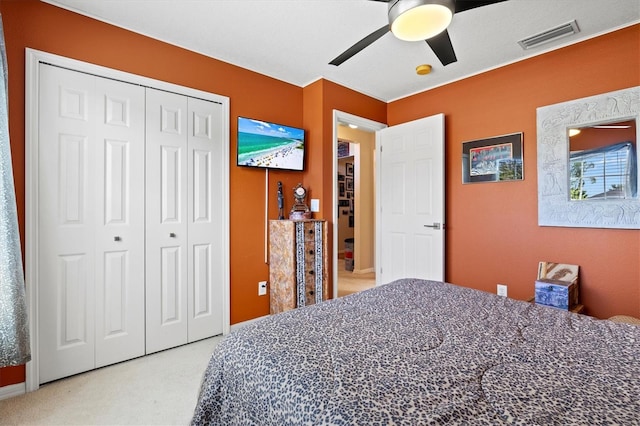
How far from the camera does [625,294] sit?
2354mm

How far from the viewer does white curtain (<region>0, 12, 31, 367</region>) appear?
1.65 metres

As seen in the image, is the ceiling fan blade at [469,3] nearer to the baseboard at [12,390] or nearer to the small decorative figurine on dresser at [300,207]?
the small decorative figurine on dresser at [300,207]

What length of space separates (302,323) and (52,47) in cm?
248

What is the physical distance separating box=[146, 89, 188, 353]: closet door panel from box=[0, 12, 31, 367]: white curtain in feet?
2.63

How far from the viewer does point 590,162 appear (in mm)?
2459

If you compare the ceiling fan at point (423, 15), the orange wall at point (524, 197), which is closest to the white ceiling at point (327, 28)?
the orange wall at point (524, 197)

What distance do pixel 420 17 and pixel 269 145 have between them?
5.95 ft

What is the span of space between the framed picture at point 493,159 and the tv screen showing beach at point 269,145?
1773 millimetres

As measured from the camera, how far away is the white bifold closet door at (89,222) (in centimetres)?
206

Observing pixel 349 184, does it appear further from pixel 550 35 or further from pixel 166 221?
pixel 166 221

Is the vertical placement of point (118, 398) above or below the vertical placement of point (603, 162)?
below

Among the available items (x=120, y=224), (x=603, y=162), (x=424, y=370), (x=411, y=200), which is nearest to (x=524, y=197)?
(x=603, y=162)

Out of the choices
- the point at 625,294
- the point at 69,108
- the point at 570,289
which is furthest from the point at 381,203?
the point at 69,108

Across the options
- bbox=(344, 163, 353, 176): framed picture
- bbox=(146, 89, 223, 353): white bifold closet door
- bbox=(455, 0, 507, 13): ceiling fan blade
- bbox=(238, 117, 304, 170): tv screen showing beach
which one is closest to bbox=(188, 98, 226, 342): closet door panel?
bbox=(146, 89, 223, 353): white bifold closet door
